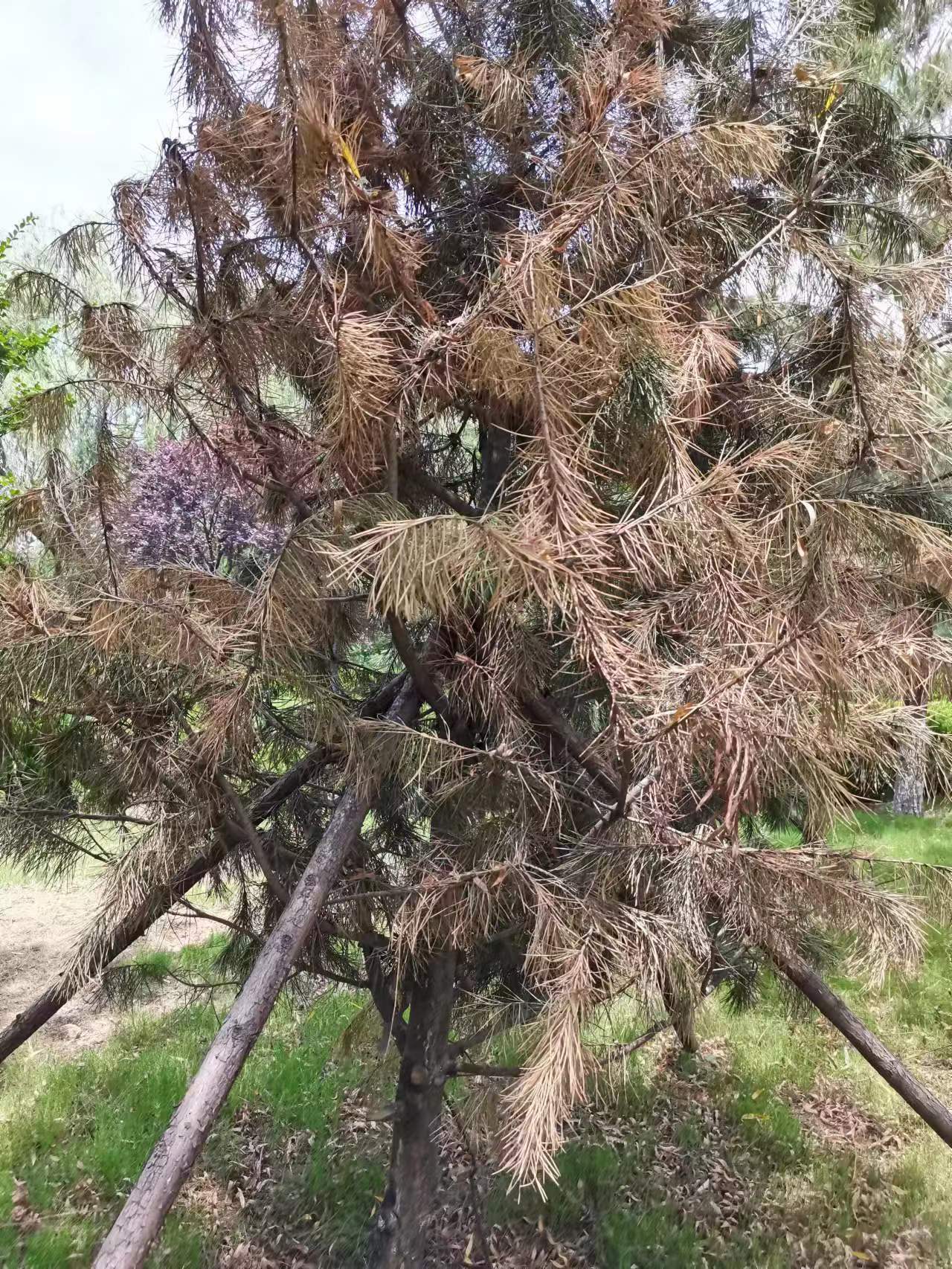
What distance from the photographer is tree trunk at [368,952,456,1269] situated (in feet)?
7.34

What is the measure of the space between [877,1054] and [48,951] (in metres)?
4.47

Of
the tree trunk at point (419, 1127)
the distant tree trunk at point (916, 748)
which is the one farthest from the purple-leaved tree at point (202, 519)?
the distant tree trunk at point (916, 748)

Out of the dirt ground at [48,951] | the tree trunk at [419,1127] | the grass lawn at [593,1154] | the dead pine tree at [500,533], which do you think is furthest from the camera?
the dirt ground at [48,951]

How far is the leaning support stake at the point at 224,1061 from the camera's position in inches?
47.8

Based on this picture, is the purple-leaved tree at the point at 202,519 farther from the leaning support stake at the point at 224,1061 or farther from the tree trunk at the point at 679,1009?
the tree trunk at the point at 679,1009

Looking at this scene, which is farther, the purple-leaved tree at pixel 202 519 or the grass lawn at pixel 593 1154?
the grass lawn at pixel 593 1154

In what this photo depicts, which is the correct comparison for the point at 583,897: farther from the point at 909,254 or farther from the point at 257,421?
the point at 909,254

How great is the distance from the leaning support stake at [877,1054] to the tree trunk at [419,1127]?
34.1 inches

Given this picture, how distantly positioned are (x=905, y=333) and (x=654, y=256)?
745 mm

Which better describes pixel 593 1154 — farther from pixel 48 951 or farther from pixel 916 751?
pixel 48 951

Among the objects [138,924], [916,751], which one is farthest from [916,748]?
[138,924]

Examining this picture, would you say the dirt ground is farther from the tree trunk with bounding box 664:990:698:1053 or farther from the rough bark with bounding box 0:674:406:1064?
the tree trunk with bounding box 664:990:698:1053

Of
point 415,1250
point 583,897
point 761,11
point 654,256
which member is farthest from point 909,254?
point 415,1250

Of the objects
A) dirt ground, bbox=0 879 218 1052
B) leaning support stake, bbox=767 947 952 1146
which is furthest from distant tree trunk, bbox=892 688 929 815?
dirt ground, bbox=0 879 218 1052
